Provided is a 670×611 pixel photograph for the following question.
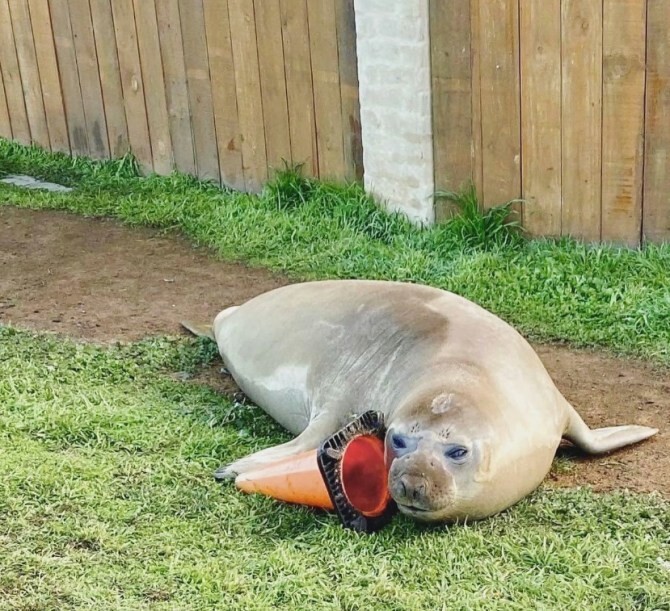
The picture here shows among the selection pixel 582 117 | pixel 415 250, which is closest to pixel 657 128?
pixel 582 117

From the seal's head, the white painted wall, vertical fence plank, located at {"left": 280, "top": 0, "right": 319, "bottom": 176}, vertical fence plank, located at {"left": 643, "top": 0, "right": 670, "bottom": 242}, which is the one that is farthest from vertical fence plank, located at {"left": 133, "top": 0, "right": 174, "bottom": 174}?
the seal's head

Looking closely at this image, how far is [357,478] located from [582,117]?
107 inches

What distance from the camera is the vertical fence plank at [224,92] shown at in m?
7.46

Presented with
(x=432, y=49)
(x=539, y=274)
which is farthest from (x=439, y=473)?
(x=432, y=49)

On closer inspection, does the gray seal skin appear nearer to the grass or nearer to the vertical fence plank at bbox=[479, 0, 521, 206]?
the grass

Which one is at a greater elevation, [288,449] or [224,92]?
[224,92]

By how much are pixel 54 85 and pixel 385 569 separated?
20.5 feet

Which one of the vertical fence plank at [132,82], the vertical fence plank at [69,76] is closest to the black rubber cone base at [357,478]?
the vertical fence plank at [132,82]

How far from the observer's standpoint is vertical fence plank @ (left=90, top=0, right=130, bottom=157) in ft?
27.0

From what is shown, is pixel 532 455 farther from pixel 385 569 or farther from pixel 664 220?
pixel 664 220

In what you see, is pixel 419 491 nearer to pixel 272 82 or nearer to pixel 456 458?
pixel 456 458

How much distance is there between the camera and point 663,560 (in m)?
3.44

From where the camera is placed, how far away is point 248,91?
293 inches

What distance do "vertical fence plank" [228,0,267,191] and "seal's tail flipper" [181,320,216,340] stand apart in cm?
208
